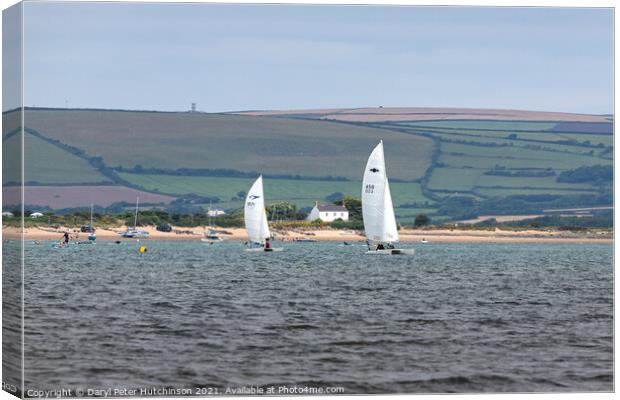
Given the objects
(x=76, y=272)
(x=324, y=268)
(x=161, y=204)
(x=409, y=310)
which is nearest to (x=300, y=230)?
(x=161, y=204)

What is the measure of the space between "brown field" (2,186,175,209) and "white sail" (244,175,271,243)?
47.5 m

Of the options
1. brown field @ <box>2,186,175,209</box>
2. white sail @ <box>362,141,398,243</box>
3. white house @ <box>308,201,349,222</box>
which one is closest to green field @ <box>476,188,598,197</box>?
white house @ <box>308,201,349,222</box>

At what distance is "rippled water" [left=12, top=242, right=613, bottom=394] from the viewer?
2077cm

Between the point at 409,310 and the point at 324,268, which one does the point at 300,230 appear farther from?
the point at 409,310

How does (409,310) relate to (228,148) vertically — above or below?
below

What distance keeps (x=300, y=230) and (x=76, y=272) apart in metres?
98.2

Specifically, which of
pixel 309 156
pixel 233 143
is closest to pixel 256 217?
pixel 233 143

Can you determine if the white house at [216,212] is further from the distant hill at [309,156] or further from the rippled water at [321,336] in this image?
the rippled water at [321,336]

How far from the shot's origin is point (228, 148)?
178 m

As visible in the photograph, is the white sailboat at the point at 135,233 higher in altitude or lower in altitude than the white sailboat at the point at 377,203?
lower

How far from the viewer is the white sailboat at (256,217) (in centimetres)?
8925

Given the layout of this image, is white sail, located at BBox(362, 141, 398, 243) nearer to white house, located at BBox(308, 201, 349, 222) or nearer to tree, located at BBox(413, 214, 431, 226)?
tree, located at BBox(413, 214, 431, 226)

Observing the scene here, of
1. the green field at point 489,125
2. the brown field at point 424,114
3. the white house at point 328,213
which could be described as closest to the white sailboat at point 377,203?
the brown field at point 424,114

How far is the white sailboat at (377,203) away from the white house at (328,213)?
8039 cm
